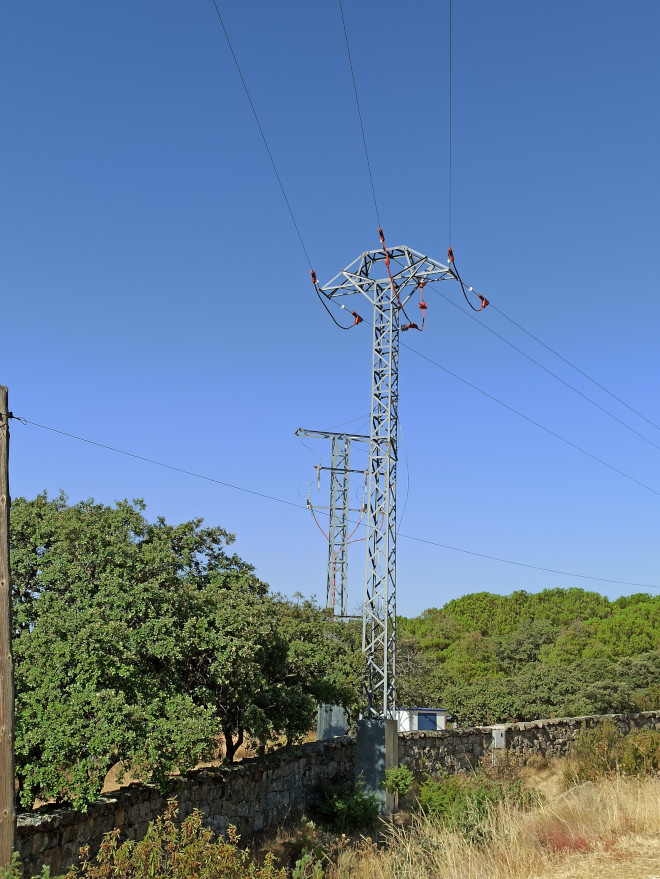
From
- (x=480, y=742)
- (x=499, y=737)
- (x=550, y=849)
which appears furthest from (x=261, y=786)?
(x=499, y=737)

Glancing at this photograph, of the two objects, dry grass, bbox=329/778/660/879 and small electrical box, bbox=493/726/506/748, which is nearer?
dry grass, bbox=329/778/660/879

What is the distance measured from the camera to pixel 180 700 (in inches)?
420

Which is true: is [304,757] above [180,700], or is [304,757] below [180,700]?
below

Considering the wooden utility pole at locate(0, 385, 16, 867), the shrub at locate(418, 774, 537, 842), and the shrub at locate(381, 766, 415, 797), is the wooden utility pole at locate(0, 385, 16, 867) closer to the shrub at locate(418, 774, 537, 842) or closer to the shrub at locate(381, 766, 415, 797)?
the shrub at locate(418, 774, 537, 842)

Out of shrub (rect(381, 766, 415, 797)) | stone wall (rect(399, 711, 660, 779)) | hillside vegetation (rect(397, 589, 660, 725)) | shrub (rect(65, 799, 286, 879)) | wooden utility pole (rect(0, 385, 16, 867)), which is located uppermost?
wooden utility pole (rect(0, 385, 16, 867))

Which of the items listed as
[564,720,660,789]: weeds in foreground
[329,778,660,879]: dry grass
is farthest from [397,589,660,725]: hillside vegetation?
[329,778,660,879]: dry grass

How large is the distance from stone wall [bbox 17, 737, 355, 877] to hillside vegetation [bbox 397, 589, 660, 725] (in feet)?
59.6

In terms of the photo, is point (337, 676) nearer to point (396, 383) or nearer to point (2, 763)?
point (396, 383)

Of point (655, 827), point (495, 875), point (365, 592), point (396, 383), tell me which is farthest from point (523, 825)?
point (396, 383)

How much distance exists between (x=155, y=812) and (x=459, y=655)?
4036 centimetres

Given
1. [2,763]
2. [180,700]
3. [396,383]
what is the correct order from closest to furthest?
[2,763]
[180,700]
[396,383]

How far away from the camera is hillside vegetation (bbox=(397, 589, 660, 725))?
109 feet

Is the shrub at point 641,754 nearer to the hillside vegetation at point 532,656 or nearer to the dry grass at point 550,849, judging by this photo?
the dry grass at point 550,849

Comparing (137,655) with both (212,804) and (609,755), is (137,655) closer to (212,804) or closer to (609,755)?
(212,804)
